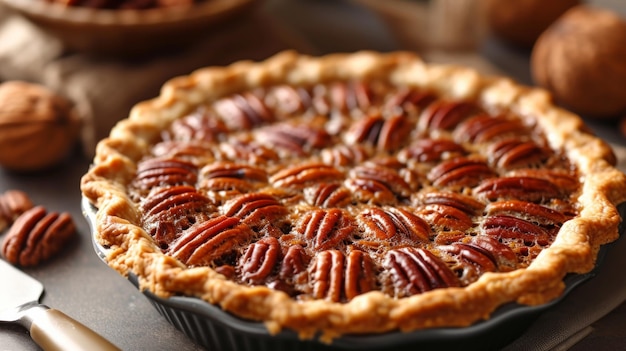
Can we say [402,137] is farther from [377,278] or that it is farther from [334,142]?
[377,278]

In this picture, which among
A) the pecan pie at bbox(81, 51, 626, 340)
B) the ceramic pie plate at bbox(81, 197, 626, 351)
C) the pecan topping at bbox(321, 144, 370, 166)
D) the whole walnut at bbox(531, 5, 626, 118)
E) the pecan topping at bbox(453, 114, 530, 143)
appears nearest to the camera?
the ceramic pie plate at bbox(81, 197, 626, 351)

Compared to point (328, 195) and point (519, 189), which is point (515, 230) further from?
point (328, 195)

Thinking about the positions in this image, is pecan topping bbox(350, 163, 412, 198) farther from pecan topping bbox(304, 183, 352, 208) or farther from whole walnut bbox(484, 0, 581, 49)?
whole walnut bbox(484, 0, 581, 49)

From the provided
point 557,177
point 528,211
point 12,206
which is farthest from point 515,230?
point 12,206

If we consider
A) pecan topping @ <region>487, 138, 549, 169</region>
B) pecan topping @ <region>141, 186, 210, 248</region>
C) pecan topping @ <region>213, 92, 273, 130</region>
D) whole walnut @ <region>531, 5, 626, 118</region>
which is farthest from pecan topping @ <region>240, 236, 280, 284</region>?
whole walnut @ <region>531, 5, 626, 118</region>

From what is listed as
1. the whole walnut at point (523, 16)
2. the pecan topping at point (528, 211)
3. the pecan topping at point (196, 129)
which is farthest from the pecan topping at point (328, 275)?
the whole walnut at point (523, 16)

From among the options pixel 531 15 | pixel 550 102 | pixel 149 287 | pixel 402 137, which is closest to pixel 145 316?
pixel 149 287

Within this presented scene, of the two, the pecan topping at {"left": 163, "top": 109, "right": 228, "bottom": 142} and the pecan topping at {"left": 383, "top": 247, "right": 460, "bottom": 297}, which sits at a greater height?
the pecan topping at {"left": 163, "top": 109, "right": 228, "bottom": 142}

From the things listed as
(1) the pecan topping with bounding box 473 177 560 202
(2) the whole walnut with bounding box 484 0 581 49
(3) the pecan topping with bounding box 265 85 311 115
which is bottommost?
(1) the pecan topping with bounding box 473 177 560 202
